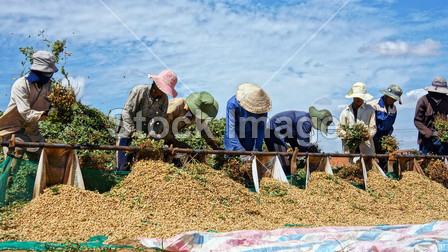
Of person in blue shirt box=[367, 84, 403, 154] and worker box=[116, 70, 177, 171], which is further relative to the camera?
person in blue shirt box=[367, 84, 403, 154]

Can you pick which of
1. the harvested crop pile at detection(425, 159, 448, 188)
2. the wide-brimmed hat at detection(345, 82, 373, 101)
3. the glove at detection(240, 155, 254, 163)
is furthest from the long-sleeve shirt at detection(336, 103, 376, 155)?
the glove at detection(240, 155, 254, 163)

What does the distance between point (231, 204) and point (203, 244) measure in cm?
179

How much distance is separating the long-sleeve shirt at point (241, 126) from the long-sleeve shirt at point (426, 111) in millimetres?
3309

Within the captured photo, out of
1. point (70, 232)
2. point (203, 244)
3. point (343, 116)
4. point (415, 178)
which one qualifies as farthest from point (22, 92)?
point (415, 178)

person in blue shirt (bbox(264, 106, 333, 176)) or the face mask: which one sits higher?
the face mask

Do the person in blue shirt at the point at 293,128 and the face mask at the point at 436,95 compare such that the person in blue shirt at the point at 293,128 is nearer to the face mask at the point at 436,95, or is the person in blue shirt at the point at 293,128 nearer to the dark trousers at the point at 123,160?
the face mask at the point at 436,95

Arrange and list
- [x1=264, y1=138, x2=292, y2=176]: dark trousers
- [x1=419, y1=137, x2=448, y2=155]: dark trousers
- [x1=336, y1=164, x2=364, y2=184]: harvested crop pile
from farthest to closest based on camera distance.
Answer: [x1=419, y1=137, x2=448, y2=155]: dark trousers → [x1=336, y1=164, x2=364, y2=184]: harvested crop pile → [x1=264, y1=138, x2=292, y2=176]: dark trousers

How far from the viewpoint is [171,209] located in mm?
5195

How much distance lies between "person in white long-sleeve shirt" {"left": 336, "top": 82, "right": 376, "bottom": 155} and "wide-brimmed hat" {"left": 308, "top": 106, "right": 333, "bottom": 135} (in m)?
0.32

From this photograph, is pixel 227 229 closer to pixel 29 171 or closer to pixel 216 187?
pixel 216 187

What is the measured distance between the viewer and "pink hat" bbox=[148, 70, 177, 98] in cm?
645

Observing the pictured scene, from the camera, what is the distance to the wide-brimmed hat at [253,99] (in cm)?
716

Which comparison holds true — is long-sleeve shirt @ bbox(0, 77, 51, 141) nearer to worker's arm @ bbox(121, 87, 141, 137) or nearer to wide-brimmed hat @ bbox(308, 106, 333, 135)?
worker's arm @ bbox(121, 87, 141, 137)

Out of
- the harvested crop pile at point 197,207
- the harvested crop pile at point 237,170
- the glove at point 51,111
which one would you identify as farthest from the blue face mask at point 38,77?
the harvested crop pile at point 237,170
